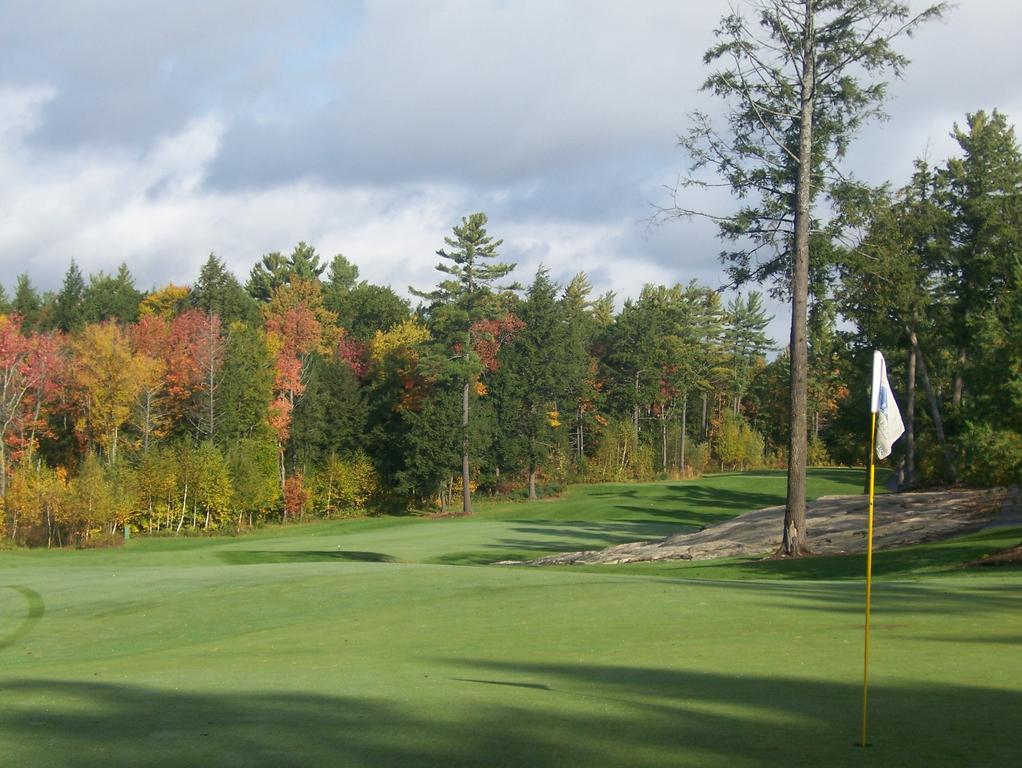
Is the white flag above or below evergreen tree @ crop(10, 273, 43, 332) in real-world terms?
below

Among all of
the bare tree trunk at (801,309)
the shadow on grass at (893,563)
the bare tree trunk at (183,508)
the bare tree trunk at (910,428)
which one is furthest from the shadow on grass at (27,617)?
the bare tree trunk at (910,428)

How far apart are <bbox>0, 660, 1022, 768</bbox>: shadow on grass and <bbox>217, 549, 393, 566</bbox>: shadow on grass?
2596 cm

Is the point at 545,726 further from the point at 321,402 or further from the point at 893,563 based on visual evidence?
the point at 321,402

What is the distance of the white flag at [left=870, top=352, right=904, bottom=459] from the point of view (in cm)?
801

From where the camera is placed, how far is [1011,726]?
7.22 meters

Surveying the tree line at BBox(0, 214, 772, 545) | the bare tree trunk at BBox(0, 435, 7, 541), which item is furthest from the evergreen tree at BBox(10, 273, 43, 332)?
the bare tree trunk at BBox(0, 435, 7, 541)

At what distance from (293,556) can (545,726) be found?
30900mm

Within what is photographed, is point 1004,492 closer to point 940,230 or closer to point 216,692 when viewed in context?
point 940,230

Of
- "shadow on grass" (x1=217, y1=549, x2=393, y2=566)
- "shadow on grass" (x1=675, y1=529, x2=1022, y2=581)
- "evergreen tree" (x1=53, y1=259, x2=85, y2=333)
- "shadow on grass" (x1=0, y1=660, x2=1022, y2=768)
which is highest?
"evergreen tree" (x1=53, y1=259, x2=85, y2=333)

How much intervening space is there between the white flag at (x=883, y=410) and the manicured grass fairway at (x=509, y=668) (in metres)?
2.01

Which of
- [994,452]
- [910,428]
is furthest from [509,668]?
[910,428]

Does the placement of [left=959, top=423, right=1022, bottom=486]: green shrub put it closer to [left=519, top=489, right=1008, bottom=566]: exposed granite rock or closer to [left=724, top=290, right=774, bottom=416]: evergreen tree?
[left=519, top=489, right=1008, bottom=566]: exposed granite rock

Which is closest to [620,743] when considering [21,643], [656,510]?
[21,643]

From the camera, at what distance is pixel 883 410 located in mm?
8188
